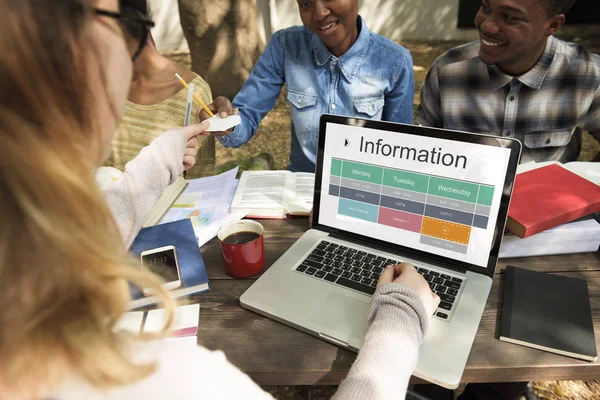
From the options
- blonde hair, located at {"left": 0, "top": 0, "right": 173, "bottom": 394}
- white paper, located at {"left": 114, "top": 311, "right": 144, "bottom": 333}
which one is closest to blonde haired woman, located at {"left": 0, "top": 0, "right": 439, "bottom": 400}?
blonde hair, located at {"left": 0, "top": 0, "right": 173, "bottom": 394}

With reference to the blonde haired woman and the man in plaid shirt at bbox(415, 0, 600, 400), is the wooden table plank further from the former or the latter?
the man in plaid shirt at bbox(415, 0, 600, 400)

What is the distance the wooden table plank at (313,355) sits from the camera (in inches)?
34.1

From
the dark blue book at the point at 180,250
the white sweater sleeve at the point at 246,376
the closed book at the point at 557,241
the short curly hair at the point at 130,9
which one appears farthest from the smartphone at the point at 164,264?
the closed book at the point at 557,241

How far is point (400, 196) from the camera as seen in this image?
3.81ft

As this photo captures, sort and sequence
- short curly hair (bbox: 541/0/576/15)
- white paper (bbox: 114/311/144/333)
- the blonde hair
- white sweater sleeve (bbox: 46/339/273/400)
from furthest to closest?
short curly hair (bbox: 541/0/576/15), white paper (bbox: 114/311/144/333), white sweater sleeve (bbox: 46/339/273/400), the blonde hair

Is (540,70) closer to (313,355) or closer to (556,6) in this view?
(556,6)

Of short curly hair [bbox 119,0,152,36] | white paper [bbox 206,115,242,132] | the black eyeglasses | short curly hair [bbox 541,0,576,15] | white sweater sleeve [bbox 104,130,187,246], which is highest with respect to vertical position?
short curly hair [bbox 541,0,576,15]

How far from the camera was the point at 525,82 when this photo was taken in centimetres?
189

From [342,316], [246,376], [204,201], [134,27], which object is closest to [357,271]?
[342,316]

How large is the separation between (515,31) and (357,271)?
135 centimetres

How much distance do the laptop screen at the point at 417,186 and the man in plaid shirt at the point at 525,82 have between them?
1.05 metres

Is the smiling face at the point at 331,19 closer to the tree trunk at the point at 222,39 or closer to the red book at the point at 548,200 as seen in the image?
the red book at the point at 548,200

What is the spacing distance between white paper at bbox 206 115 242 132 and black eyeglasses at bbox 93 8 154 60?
802 millimetres

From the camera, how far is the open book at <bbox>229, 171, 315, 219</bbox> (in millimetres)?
1458
